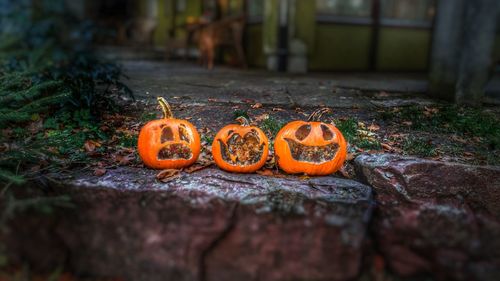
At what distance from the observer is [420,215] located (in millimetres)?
1924

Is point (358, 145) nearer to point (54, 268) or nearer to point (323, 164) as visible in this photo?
point (323, 164)

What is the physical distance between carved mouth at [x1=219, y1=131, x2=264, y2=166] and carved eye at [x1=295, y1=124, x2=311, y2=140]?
228mm

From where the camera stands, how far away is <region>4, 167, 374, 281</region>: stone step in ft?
5.76

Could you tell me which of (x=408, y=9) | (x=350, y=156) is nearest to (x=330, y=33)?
(x=408, y=9)

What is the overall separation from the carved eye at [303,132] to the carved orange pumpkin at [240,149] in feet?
0.66

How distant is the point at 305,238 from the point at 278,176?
0.60m

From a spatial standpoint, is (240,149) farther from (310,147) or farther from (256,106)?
(256,106)

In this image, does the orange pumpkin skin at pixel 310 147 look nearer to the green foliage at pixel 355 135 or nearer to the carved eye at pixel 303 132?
the carved eye at pixel 303 132

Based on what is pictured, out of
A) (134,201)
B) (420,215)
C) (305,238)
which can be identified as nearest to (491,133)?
(420,215)

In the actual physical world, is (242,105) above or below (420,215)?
above

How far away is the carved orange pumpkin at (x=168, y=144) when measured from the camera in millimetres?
2270

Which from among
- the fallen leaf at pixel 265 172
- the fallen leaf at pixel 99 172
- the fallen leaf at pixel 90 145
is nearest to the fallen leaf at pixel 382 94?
the fallen leaf at pixel 265 172

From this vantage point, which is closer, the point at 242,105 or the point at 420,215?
the point at 420,215

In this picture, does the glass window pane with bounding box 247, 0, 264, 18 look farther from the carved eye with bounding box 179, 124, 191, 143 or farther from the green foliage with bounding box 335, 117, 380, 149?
the carved eye with bounding box 179, 124, 191, 143
